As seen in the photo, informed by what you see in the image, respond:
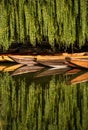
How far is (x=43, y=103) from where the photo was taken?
532 inches

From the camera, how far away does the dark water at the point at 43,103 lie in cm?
1125

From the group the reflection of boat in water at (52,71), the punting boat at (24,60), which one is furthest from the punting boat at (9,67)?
the reflection of boat in water at (52,71)

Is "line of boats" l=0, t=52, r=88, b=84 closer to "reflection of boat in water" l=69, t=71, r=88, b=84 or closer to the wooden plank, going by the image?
the wooden plank

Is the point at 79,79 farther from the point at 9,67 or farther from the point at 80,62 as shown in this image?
the point at 9,67

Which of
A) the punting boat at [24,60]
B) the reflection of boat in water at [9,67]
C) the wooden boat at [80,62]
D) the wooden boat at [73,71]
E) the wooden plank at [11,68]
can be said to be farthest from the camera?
the punting boat at [24,60]

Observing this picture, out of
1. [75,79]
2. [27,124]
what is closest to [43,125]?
[27,124]

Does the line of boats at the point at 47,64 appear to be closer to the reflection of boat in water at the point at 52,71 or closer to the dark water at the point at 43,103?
the reflection of boat in water at the point at 52,71

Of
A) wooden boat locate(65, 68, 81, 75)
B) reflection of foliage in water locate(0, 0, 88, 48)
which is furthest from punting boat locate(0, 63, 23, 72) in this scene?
wooden boat locate(65, 68, 81, 75)

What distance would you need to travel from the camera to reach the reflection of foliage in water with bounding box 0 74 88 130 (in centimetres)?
1126

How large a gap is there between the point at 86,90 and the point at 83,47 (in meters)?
9.10

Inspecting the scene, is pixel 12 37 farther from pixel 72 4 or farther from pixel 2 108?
pixel 2 108

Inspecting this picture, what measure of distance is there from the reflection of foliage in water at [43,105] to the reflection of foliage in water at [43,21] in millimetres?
4869

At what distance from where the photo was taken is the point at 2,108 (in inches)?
511

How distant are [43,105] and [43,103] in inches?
10.6
